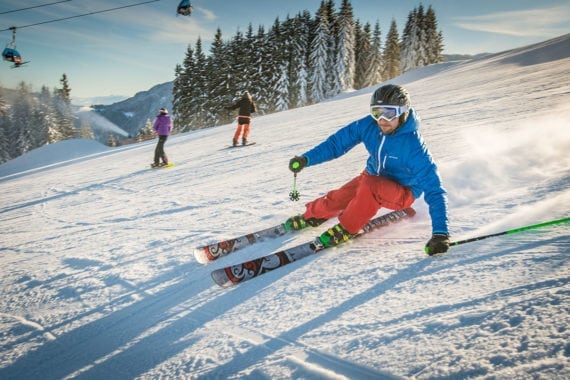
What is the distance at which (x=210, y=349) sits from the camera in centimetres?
197

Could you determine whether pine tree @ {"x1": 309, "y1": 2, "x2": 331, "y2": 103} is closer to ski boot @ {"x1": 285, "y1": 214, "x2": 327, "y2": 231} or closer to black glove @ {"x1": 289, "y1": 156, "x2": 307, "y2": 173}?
black glove @ {"x1": 289, "y1": 156, "x2": 307, "y2": 173}

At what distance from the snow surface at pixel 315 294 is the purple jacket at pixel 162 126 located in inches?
234

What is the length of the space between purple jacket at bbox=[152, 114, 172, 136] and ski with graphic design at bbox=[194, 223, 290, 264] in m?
8.33

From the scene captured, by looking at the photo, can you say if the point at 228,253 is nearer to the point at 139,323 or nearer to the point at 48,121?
the point at 139,323

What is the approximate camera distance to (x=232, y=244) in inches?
Result: 133

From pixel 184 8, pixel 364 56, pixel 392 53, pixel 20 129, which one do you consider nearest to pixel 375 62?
pixel 364 56

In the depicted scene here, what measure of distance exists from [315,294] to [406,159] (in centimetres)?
156

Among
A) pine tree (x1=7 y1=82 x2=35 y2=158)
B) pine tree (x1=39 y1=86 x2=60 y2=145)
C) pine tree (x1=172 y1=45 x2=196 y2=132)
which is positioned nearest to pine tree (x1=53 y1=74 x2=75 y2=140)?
pine tree (x1=39 y1=86 x2=60 y2=145)

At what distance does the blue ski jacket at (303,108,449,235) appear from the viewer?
8.79 feet

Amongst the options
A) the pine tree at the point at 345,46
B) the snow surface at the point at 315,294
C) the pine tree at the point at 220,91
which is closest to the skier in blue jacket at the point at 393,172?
the snow surface at the point at 315,294

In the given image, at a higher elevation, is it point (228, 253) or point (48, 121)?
point (48, 121)

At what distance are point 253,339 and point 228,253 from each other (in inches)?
55.7

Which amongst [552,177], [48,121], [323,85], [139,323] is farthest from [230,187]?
[48,121]

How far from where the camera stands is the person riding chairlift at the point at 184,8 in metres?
11.9
